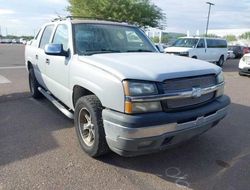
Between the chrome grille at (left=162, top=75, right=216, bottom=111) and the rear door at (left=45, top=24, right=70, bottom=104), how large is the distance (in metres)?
1.77

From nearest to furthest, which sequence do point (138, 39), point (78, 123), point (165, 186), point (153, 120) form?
point (153, 120) → point (165, 186) → point (78, 123) → point (138, 39)

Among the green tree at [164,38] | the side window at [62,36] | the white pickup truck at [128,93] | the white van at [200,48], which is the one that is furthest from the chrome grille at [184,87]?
the green tree at [164,38]

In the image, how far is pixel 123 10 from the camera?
23219 mm

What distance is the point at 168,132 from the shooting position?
124 inches

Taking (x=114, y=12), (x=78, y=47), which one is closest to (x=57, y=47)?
(x=78, y=47)

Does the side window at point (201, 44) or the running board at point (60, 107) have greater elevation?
the side window at point (201, 44)

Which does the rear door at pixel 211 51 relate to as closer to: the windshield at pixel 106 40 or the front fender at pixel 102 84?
the windshield at pixel 106 40

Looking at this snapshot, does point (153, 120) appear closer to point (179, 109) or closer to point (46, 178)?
point (179, 109)

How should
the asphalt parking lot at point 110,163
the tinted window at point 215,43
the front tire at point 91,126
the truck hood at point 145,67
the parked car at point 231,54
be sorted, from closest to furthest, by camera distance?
the truck hood at point 145,67
the asphalt parking lot at point 110,163
the front tire at point 91,126
the tinted window at point 215,43
the parked car at point 231,54

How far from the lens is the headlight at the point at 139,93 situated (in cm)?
303

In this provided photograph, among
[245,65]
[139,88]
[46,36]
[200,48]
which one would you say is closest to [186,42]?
[200,48]

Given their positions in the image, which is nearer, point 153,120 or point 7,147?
point 153,120

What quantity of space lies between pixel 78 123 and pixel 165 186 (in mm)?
1522

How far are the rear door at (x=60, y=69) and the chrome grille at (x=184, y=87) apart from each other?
5.81 ft
